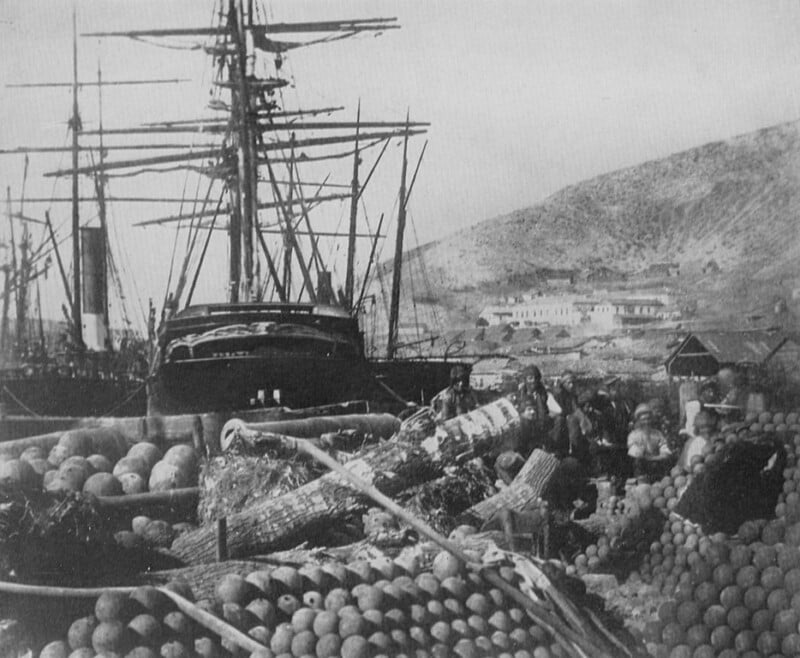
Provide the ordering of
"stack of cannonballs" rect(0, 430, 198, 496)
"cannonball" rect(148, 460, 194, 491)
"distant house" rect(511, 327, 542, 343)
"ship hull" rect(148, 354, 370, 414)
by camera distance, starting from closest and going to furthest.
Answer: "stack of cannonballs" rect(0, 430, 198, 496) < "cannonball" rect(148, 460, 194, 491) < "distant house" rect(511, 327, 542, 343) < "ship hull" rect(148, 354, 370, 414)

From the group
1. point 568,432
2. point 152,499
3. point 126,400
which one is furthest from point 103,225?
point 568,432

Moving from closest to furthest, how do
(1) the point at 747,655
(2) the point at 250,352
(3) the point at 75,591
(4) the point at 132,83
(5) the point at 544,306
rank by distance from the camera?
(3) the point at 75,591 < (1) the point at 747,655 < (4) the point at 132,83 < (5) the point at 544,306 < (2) the point at 250,352

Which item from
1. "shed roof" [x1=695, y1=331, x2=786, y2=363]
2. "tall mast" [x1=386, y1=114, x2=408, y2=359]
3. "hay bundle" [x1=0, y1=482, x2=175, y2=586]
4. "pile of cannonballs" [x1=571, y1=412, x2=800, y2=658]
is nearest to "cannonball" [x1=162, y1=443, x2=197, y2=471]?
"hay bundle" [x1=0, y1=482, x2=175, y2=586]

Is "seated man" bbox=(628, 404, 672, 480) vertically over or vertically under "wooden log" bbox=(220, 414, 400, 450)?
under

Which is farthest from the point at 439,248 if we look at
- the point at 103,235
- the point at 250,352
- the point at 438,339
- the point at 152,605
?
the point at 103,235

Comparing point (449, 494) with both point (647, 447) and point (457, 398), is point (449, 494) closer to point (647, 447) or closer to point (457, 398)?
point (457, 398)

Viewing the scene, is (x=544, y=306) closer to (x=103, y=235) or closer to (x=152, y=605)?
(x=152, y=605)

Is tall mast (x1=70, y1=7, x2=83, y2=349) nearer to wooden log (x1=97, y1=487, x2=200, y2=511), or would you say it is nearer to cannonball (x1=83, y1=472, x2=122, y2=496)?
cannonball (x1=83, y1=472, x2=122, y2=496)
